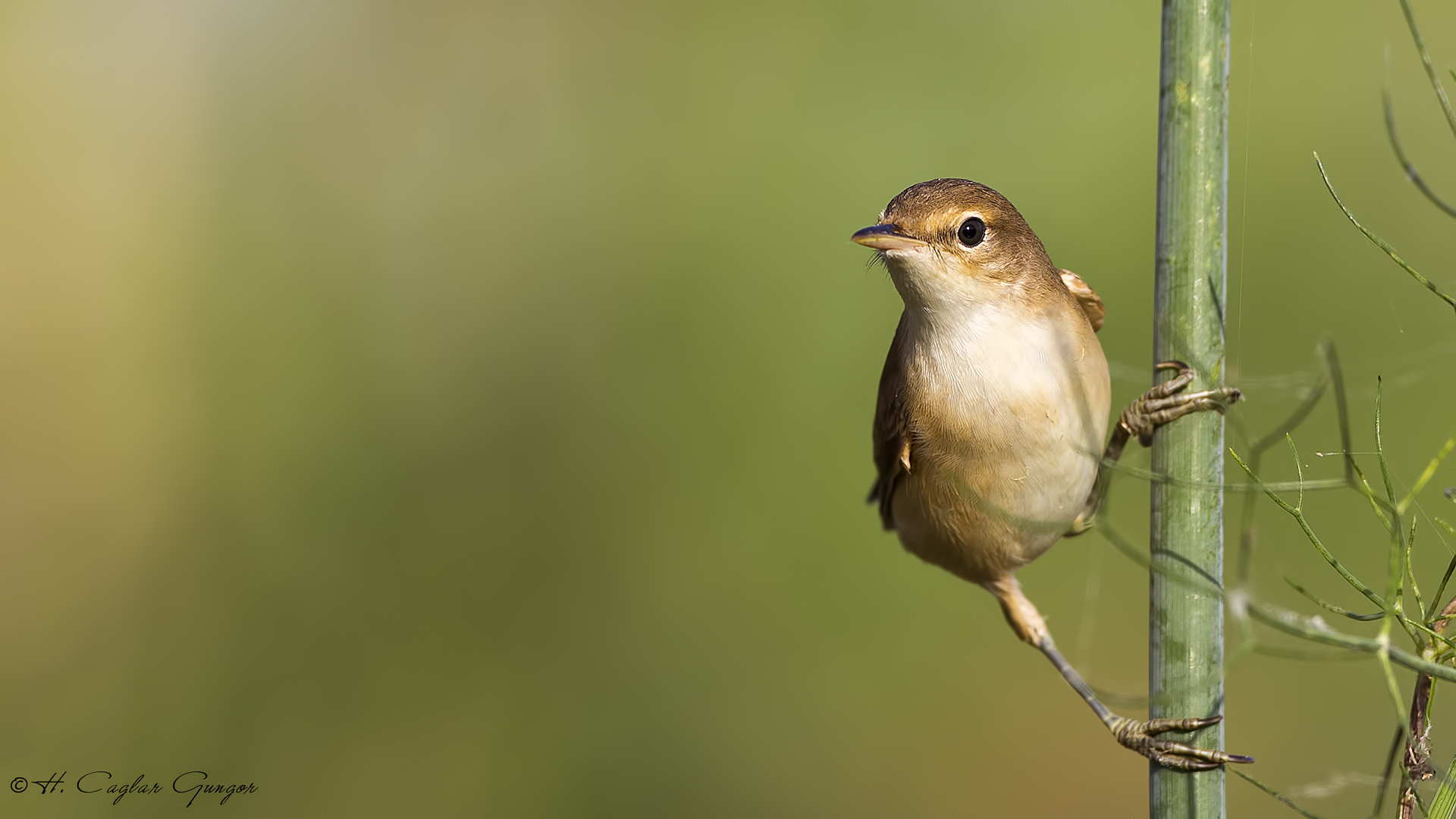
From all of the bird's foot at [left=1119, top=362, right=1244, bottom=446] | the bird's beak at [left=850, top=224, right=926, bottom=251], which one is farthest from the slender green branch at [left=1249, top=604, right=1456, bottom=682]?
the bird's beak at [left=850, top=224, right=926, bottom=251]

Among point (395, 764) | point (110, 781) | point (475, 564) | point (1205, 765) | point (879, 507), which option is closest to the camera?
point (1205, 765)

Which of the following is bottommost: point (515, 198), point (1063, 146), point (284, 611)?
point (284, 611)

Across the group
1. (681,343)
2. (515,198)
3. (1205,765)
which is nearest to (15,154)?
(515,198)

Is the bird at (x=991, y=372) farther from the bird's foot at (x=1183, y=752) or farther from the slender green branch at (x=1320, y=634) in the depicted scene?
the slender green branch at (x=1320, y=634)

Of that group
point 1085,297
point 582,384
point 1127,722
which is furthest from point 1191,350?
point 582,384

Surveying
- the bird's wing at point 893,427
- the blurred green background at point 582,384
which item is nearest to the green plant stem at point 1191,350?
the bird's wing at point 893,427

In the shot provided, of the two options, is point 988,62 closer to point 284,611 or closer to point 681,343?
point 681,343

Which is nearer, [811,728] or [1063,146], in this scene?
[811,728]

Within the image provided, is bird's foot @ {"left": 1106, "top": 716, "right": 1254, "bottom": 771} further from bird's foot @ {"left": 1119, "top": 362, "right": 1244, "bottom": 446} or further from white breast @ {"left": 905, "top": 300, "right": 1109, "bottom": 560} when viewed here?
white breast @ {"left": 905, "top": 300, "right": 1109, "bottom": 560}
